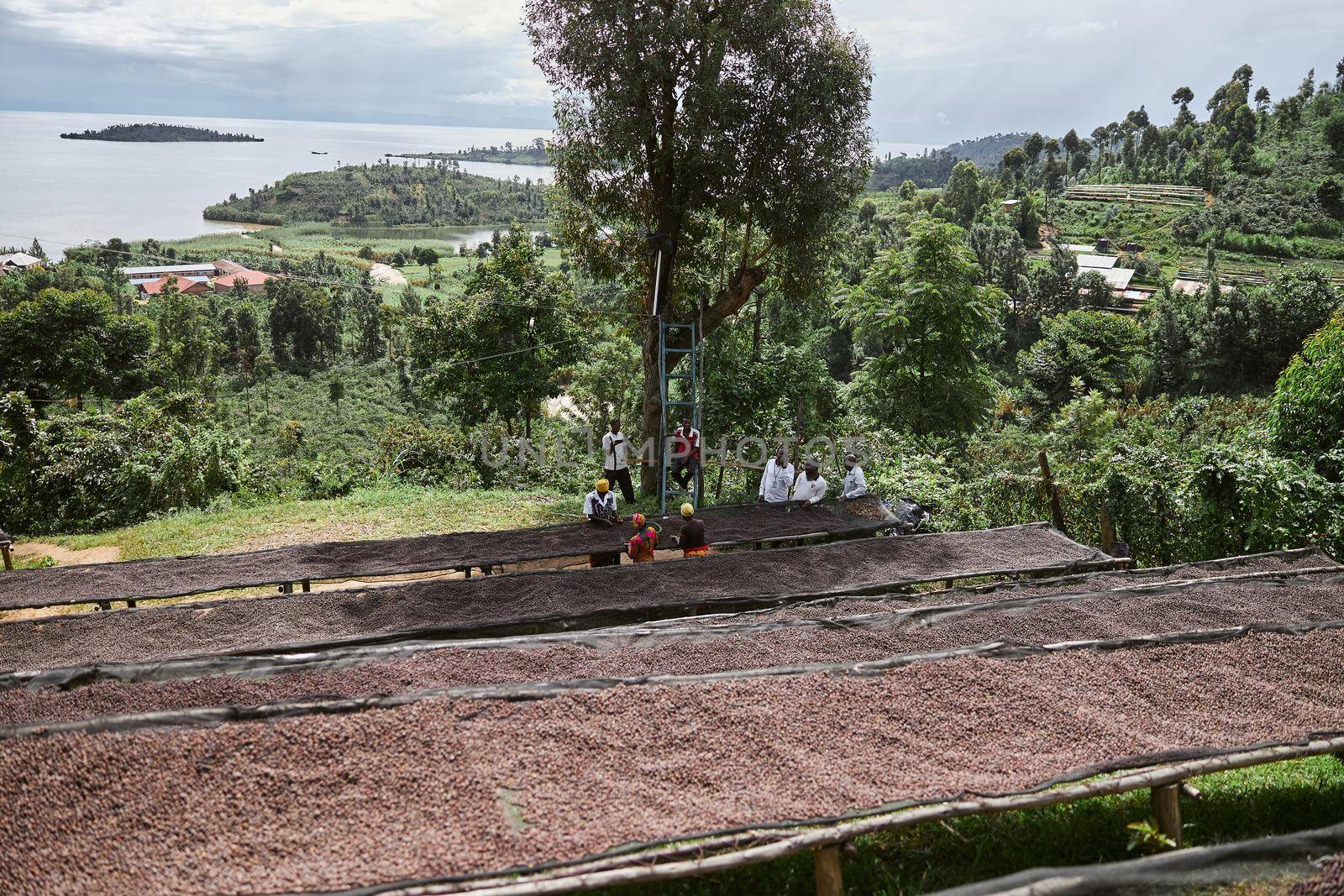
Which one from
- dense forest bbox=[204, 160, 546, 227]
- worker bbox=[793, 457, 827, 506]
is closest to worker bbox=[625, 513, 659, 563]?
worker bbox=[793, 457, 827, 506]

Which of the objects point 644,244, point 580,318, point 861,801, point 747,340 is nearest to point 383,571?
point 861,801

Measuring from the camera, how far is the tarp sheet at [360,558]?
7.08m

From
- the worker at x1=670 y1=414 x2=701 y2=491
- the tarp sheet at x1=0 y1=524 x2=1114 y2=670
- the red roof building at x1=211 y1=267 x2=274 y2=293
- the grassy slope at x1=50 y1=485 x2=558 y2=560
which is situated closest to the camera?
the tarp sheet at x1=0 y1=524 x2=1114 y2=670

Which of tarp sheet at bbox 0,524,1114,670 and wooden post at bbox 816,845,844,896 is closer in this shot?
wooden post at bbox 816,845,844,896

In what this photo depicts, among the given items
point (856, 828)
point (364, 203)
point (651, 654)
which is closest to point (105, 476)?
point (651, 654)

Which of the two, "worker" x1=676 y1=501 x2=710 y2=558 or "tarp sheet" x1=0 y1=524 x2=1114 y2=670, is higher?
"worker" x1=676 y1=501 x2=710 y2=558

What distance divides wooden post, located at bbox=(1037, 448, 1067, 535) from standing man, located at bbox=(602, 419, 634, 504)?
4.82m

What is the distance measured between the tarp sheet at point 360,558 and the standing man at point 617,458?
74.5 inches

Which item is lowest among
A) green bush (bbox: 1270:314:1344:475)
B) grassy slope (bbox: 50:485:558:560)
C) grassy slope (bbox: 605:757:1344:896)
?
grassy slope (bbox: 50:485:558:560)

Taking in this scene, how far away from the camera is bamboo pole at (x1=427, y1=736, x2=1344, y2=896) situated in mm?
2865

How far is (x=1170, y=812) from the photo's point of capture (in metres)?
3.71

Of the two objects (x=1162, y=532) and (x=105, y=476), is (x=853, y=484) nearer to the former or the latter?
(x=1162, y=532)

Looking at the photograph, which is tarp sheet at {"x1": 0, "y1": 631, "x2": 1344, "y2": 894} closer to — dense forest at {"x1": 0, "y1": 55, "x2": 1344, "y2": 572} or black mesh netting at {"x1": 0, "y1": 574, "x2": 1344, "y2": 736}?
black mesh netting at {"x1": 0, "y1": 574, "x2": 1344, "y2": 736}

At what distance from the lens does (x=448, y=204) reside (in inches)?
3027
